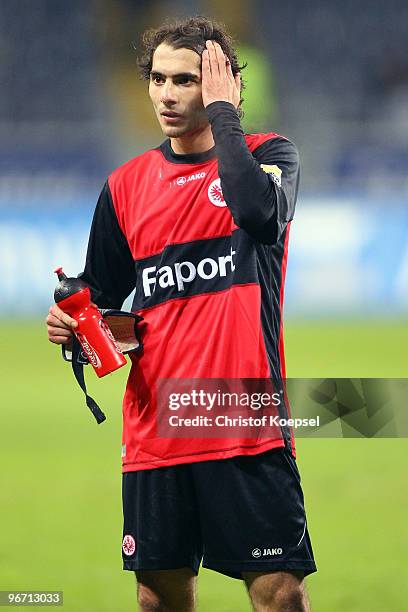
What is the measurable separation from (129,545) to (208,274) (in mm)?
593

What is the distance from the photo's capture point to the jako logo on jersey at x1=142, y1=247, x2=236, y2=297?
2070 millimetres

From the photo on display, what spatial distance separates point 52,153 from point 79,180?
1.58 ft

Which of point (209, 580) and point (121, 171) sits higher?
point (121, 171)

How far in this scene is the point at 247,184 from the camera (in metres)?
1.90

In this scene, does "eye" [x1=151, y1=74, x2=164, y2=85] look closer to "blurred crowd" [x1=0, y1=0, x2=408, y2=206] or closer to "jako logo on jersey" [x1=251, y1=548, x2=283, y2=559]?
"jako logo on jersey" [x1=251, y1=548, x2=283, y2=559]

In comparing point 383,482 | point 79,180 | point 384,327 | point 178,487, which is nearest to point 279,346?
point 178,487

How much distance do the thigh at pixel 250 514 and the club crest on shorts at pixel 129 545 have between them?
16cm

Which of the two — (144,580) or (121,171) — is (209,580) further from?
(121,171)

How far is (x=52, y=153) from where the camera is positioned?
9.61 meters

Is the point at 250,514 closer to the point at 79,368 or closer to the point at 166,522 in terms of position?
the point at 166,522

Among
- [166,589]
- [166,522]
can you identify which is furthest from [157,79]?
[166,589]

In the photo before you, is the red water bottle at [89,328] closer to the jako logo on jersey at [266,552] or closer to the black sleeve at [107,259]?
the black sleeve at [107,259]

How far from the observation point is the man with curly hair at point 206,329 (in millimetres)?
1973

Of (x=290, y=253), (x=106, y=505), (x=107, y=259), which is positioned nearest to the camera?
(x=107, y=259)
